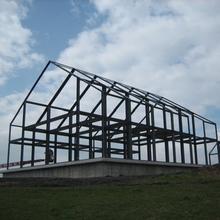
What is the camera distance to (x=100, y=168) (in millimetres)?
23172

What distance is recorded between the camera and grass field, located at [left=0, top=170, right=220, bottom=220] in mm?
9242

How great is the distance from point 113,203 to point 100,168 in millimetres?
12460

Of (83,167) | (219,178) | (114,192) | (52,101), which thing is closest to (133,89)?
(52,101)

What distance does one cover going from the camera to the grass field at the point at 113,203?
30.3 ft

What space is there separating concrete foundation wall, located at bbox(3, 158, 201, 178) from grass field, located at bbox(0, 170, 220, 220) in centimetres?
927

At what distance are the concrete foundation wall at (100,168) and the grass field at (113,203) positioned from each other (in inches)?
365

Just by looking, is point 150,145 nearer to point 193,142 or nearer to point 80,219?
point 193,142

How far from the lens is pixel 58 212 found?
9.86 m

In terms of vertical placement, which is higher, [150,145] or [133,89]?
[133,89]

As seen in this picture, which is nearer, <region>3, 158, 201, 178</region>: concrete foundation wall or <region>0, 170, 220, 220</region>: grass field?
<region>0, 170, 220, 220</region>: grass field

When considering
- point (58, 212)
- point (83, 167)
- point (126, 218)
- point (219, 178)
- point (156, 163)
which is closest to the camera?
point (126, 218)

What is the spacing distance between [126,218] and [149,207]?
1.27 meters

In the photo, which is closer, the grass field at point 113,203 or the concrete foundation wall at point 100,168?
the grass field at point 113,203

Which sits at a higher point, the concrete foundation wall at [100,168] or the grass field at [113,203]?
the concrete foundation wall at [100,168]
